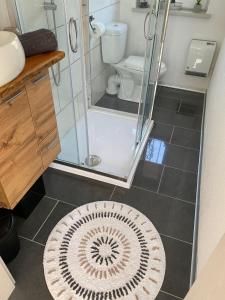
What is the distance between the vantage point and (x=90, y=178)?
196cm

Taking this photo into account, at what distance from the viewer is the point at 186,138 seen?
8.01ft

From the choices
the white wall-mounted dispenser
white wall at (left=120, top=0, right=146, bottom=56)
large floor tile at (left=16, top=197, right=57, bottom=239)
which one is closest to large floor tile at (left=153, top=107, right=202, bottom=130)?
the white wall-mounted dispenser

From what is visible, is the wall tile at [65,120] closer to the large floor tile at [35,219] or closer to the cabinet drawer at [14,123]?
the large floor tile at [35,219]

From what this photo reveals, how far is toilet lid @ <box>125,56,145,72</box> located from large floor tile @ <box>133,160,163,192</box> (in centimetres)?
119

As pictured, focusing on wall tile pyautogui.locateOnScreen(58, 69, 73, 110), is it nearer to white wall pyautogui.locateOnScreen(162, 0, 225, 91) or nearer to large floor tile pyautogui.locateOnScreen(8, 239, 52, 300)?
large floor tile pyautogui.locateOnScreen(8, 239, 52, 300)

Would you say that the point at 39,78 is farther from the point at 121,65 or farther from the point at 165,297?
the point at 121,65

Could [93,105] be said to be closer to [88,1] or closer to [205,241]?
[88,1]

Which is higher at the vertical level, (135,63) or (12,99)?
(12,99)

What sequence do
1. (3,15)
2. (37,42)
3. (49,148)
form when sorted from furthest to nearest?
(49,148) → (3,15) → (37,42)

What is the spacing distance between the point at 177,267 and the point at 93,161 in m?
1.04

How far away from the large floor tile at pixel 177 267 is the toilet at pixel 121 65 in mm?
1799

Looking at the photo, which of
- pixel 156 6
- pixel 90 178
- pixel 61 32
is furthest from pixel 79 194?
pixel 156 6

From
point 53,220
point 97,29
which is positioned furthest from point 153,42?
point 53,220

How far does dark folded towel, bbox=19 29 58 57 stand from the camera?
1.23 metres
